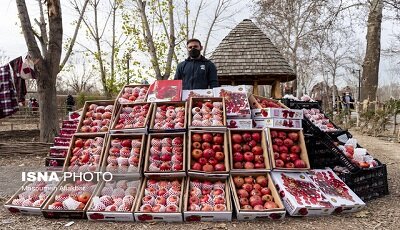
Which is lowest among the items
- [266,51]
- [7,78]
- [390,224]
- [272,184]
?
[390,224]

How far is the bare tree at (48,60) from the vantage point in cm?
906

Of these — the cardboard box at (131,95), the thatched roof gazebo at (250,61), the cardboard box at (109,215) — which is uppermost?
the thatched roof gazebo at (250,61)

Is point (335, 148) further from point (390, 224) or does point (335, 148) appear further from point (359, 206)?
point (390, 224)

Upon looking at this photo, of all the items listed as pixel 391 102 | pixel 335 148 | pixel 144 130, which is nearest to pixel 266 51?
pixel 391 102

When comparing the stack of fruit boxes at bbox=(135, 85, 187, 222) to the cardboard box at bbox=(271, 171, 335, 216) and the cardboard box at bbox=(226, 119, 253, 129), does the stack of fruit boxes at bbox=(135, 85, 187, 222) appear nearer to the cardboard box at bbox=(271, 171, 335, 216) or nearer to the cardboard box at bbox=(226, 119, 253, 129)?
the cardboard box at bbox=(226, 119, 253, 129)

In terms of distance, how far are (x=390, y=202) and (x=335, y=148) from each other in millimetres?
1018

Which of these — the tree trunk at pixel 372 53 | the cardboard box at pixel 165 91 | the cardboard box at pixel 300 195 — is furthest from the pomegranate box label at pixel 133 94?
the tree trunk at pixel 372 53

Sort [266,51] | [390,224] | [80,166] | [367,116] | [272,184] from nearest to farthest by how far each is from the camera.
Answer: [390,224], [272,184], [80,166], [266,51], [367,116]

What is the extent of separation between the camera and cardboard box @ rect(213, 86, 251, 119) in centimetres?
520

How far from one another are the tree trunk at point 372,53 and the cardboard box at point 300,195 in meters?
12.5

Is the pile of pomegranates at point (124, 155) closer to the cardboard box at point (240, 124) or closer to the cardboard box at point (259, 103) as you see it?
the cardboard box at point (240, 124)

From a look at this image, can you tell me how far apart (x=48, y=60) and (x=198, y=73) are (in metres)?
4.95

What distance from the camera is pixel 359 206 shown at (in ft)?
14.6

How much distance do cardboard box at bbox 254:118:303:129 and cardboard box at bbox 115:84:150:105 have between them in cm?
189
